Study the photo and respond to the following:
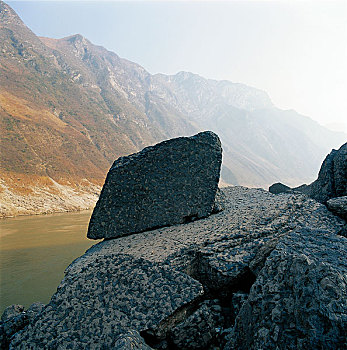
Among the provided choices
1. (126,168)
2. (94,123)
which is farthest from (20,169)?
(94,123)

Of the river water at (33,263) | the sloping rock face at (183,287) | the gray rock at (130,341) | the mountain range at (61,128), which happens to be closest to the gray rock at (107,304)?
the sloping rock face at (183,287)

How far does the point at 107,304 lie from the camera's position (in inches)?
103

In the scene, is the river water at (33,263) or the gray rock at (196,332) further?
the river water at (33,263)

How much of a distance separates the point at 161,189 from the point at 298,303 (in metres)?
2.73

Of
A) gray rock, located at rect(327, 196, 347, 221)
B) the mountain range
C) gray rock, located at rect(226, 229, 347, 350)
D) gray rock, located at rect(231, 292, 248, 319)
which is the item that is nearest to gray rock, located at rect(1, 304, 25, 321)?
gray rock, located at rect(231, 292, 248, 319)

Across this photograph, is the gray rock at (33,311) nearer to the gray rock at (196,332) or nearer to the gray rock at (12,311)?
the gray rock at (12,311)

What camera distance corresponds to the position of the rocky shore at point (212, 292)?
5.87ft

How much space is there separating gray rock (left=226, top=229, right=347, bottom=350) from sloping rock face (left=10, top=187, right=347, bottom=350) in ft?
0.03

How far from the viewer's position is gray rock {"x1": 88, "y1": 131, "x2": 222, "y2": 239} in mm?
4242

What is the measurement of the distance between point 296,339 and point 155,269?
5.25 feet

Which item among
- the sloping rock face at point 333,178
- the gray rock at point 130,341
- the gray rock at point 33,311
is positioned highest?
the sloping rock face at point 333,178

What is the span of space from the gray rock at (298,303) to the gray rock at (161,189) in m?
2.01

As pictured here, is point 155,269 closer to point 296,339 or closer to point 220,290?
point 220,290

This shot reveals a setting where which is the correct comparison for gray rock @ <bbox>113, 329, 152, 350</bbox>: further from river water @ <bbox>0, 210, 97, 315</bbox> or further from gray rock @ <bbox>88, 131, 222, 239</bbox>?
river water @ <bbox>0, 210, 97, 315</bbox>
